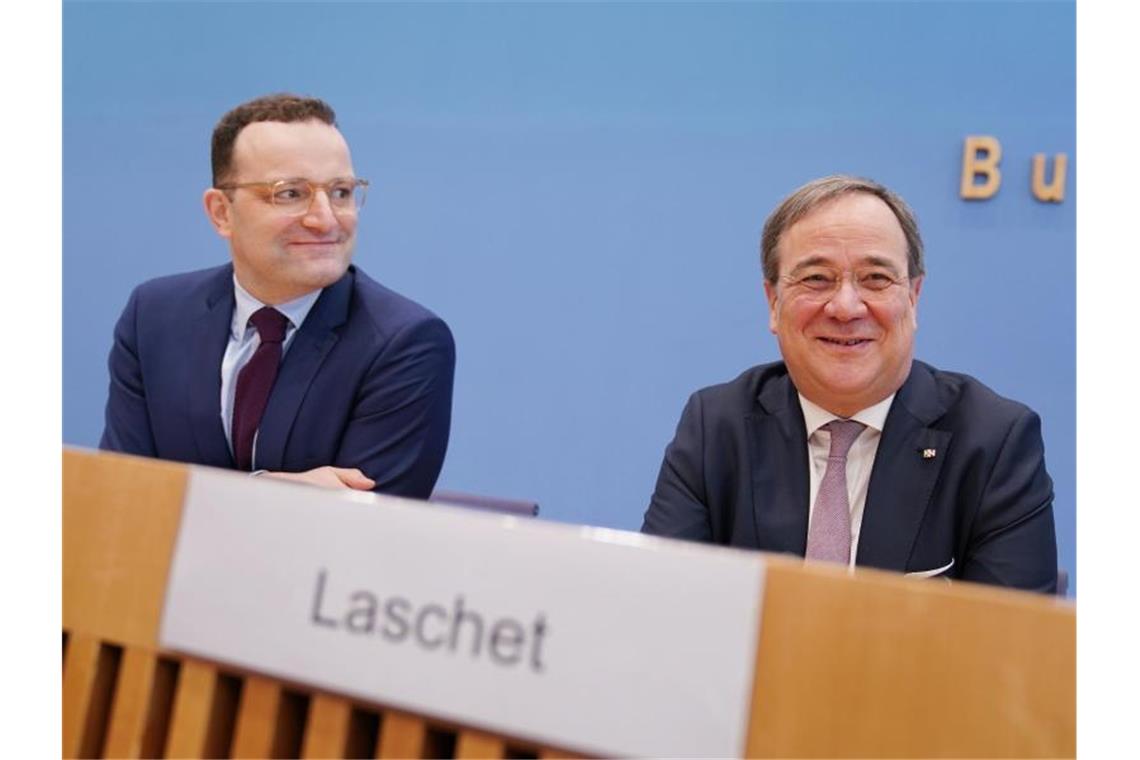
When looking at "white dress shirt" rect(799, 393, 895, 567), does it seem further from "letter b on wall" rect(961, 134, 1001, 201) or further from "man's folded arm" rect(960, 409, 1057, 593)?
"letter b on wall" rect(961, 134, 1001, 201)

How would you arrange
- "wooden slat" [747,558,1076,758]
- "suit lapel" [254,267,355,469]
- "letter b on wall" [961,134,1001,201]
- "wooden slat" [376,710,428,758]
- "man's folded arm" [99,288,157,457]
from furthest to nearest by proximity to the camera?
"letter b on wall" [961,134,1001,201], "man's folded arm" [99,288,157,457], "suit lapel" [254,267,355,469], "wooden slat" [376,710,428,758], "wooden slat" [747,558,1076,758]

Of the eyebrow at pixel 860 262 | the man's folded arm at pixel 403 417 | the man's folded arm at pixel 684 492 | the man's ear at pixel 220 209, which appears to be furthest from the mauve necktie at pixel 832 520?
the man's ear at pixel 220 209

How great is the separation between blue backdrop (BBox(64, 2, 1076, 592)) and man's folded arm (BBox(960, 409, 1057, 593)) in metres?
1.00

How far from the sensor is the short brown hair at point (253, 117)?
2.08 metres

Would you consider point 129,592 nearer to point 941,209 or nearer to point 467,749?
point 467,749

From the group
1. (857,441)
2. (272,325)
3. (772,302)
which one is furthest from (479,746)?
(272,325)

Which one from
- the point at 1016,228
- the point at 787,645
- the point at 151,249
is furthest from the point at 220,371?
the point at 1016,228

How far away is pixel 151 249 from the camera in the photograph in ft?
9.72

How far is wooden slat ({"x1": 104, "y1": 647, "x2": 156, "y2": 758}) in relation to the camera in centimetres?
76

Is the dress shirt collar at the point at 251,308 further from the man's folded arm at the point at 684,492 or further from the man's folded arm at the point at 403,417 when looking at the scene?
the man's folded arm at the point at 684,492

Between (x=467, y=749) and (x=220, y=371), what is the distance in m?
1.41

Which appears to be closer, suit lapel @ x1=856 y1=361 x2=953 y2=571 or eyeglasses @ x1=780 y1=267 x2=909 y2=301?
suit lapel @ x1=856 y1=361 x2=953 y2=571

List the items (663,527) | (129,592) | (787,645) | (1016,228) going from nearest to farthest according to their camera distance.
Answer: (787,645)
(129,592)
(663,527)
(1016,228)

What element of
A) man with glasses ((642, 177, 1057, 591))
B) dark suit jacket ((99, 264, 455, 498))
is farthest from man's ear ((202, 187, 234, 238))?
man with glasses ((642, 177, 1057, 591))
